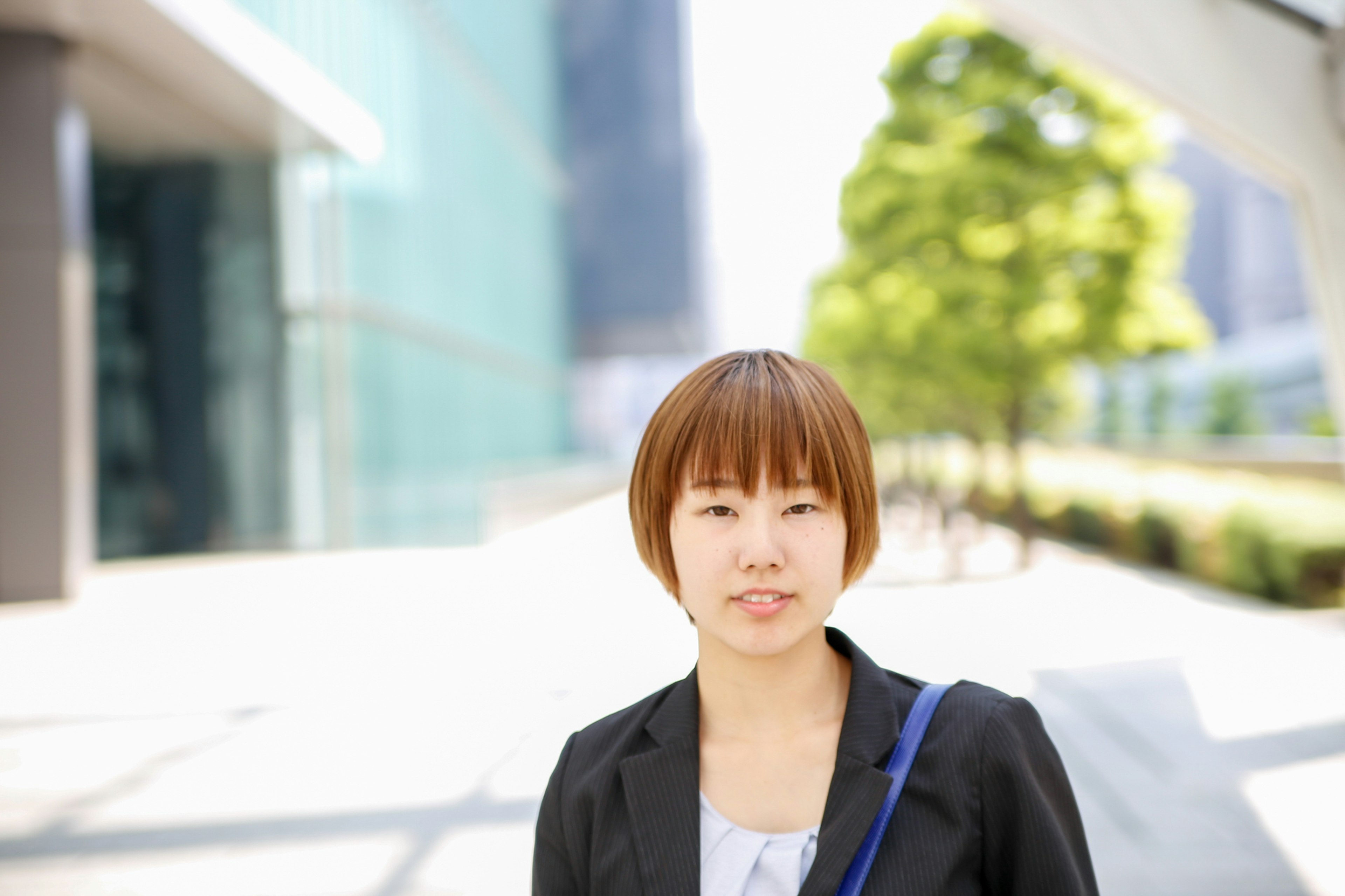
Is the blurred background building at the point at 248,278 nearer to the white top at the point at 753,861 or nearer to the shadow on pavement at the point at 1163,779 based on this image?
the shadow on pavement at the point at 1163,779

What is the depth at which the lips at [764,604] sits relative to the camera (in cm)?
138

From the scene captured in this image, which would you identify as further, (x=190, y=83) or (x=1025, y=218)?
(x=1025, y=218)

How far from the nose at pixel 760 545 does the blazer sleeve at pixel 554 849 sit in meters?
0.41

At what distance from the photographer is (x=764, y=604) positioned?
1.38m

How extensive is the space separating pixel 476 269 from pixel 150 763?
1908 centimetres

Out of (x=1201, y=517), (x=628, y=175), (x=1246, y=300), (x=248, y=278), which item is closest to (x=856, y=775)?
(x=1201, y=517)

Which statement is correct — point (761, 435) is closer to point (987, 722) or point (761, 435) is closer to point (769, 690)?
point (769, 690)

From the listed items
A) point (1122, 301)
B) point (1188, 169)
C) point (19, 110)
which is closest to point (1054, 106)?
point (1122, 301)

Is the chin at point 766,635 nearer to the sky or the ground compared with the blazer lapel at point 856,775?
nearer to the sky

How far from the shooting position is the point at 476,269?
77.0 feet

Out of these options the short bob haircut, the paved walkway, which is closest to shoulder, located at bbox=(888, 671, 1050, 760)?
the short bob haircut

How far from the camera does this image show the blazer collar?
4.40 feet

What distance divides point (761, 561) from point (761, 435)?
170 mm

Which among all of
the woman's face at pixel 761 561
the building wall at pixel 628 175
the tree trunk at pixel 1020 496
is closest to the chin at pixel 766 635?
the woman's face at pixel 761 561
